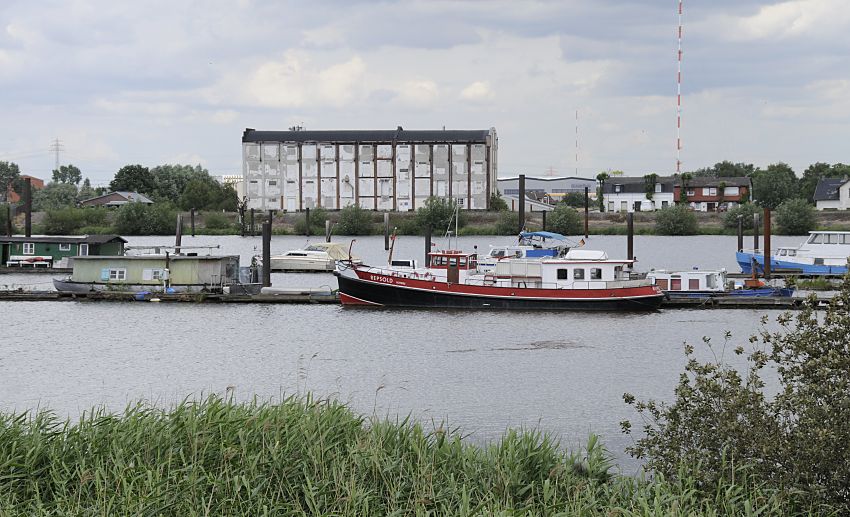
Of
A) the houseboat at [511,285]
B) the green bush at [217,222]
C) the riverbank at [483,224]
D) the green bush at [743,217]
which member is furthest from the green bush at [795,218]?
the houseboat at [511,285]

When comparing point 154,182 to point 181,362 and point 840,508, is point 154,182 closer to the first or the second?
point 181,362

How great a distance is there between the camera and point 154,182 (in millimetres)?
194500

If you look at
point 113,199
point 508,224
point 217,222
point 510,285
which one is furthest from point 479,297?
point 113,199

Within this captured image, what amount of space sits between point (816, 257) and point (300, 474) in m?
58.7

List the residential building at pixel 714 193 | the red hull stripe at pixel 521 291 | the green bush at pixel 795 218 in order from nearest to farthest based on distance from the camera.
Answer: the red hull stripe at pixel 521 291
the green bush at pixel 795 218
the residential building at pixel 714 193

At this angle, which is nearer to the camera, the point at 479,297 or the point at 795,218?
the point at 479,297

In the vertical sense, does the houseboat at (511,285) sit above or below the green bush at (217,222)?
below

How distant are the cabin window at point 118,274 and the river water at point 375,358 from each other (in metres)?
1.71

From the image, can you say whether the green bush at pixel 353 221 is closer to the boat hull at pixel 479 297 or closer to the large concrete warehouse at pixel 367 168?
the large concrete warehouse at pixel 367 168

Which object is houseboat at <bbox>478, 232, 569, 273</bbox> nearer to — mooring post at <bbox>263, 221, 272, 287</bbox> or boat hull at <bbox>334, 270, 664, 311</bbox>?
boat hull at <bbox>334, 270, 664, 311</bbox>

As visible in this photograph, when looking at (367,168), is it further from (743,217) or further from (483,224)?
(743,217)

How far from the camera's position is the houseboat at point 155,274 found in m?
58.6

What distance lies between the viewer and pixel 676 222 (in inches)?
5202

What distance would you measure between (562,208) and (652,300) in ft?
243
